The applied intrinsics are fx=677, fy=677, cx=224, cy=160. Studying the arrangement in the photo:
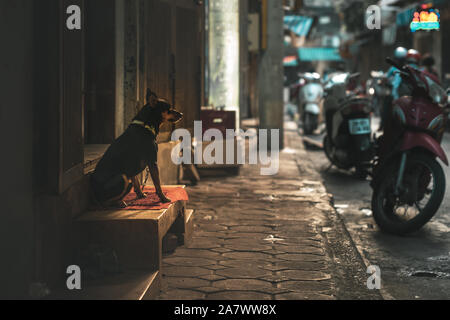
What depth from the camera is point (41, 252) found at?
3.71 m

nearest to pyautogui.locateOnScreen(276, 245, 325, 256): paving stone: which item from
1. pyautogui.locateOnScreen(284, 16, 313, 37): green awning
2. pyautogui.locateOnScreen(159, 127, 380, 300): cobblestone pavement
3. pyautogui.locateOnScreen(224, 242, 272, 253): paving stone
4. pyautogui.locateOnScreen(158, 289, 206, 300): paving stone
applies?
pyautogui.locateOnScreen(159, 127, 380, 300): cobblestone pavement

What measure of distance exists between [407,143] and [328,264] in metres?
1.75

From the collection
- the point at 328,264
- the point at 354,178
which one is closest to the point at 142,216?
the point at 328,264

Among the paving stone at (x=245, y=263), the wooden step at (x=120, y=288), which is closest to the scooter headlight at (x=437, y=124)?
the paving stone at (x=245, y=263)

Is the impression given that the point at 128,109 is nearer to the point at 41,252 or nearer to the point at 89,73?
the point at 89,73

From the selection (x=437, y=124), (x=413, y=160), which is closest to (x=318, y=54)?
(x=437, y=124)

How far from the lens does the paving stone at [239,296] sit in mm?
4117

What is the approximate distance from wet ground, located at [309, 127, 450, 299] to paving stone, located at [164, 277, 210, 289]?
1.21 meters

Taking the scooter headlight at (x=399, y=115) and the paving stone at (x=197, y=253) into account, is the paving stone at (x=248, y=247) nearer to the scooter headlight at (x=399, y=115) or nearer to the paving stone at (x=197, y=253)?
the paving stone at (x=197, y=253)

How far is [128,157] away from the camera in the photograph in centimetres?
455

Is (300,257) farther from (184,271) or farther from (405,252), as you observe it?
(405,252)

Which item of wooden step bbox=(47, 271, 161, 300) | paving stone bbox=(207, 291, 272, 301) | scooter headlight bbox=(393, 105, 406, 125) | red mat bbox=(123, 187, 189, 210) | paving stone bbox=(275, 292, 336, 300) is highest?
scooter headlight bbox=(393, 105, 406, 125)

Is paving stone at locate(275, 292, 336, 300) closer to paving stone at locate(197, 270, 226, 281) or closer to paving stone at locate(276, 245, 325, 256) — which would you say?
paving stone at locate(197, 270, 226, 281)

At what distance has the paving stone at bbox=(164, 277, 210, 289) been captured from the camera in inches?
172
